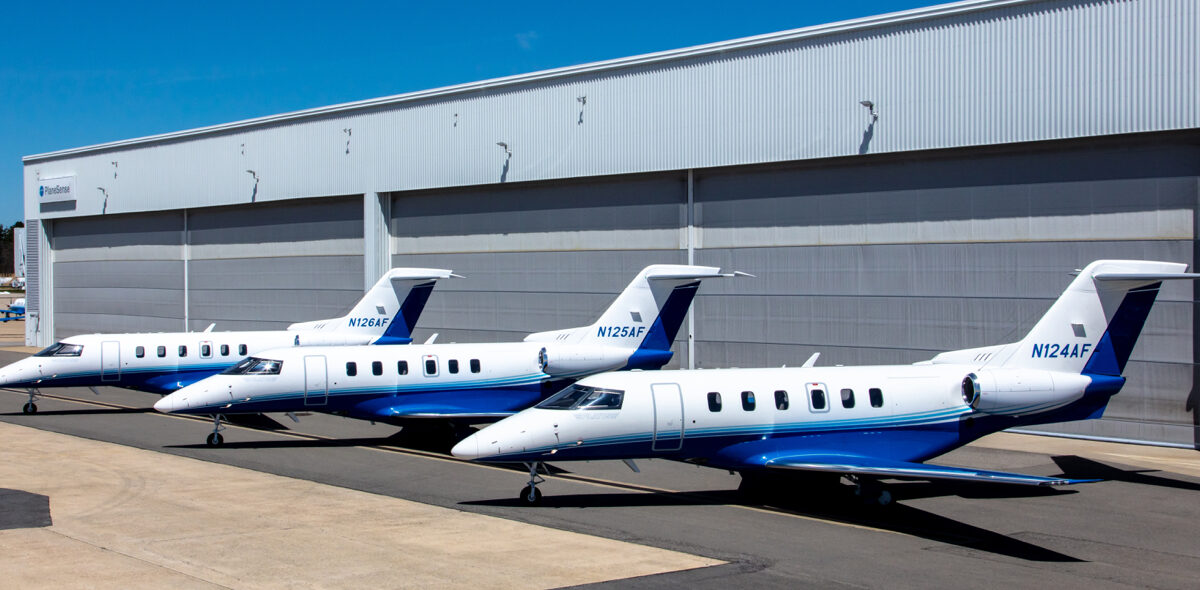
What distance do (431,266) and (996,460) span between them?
21.5 meters

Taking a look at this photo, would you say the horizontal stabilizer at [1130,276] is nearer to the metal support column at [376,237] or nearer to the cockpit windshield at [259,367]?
the cockpit windshield at [259,367]

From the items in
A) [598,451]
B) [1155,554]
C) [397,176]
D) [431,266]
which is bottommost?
[1155,554]

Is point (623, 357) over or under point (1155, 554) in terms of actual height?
over

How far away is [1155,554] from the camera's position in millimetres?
14398

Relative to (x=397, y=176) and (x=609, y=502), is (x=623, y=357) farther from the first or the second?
(x=397, y=176)

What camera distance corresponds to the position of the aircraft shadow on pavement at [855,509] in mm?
14781

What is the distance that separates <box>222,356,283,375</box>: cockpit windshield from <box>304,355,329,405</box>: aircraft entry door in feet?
2.01

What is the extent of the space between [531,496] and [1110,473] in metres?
11.7

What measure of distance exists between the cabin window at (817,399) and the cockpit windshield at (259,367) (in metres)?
11.8

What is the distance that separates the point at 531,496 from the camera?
55.5 feet

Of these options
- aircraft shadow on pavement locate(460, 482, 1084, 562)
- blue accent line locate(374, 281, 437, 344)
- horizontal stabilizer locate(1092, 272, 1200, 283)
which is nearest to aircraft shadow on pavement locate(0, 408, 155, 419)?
blue accent line locate(374, 281, 437, 344)

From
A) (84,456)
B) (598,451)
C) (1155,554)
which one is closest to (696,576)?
(598,451)

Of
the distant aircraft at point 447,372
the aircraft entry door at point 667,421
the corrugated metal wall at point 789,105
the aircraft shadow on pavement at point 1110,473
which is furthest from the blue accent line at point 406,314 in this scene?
the aircraft shadow on pavement at point 1110,473

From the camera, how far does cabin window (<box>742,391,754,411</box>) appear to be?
677 inches
